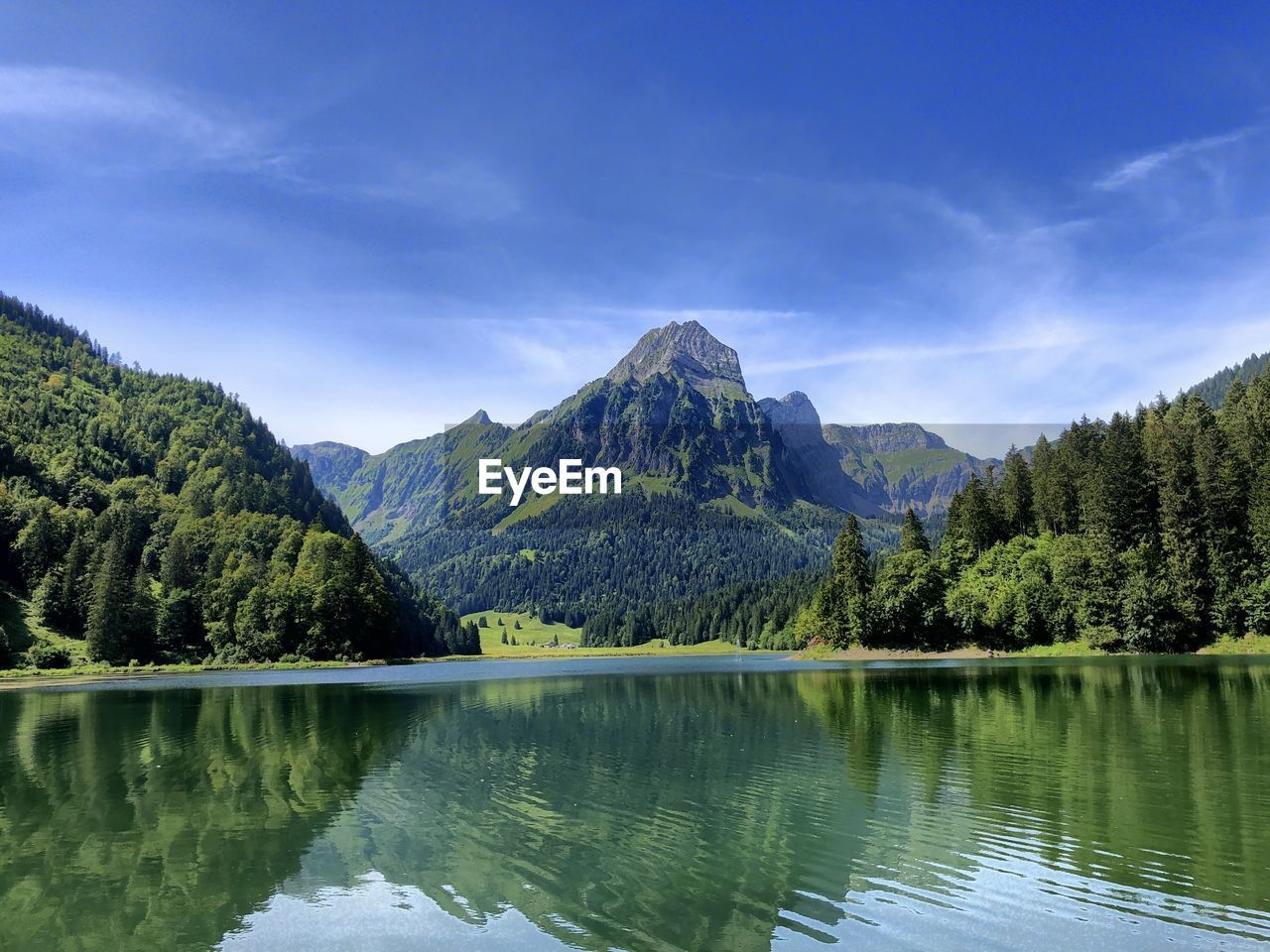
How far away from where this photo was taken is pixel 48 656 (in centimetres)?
14238

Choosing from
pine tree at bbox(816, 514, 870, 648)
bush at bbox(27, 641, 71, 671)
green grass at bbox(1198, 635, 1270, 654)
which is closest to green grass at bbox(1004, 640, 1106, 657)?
green grass at bbox(1198, 635, 1270, 654)

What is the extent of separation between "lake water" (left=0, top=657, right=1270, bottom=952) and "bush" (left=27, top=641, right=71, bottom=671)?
355 ft

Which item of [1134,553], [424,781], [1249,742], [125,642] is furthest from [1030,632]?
[125,642]

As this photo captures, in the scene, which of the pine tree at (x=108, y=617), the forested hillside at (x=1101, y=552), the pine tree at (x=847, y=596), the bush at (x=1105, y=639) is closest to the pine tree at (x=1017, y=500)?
the forested hillside at (x=1101, y=552)

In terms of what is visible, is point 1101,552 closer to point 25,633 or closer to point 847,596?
point 847,596

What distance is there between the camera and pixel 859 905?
18.2 m

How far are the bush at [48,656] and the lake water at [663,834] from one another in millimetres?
108249

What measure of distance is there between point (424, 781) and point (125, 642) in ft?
484

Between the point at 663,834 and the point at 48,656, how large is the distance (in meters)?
157

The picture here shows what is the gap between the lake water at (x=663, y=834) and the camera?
1738 centimetres

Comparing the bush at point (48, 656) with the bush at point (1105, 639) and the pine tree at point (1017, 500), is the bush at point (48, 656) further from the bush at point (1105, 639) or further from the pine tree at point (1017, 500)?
the pine tree at point (1017, 500)

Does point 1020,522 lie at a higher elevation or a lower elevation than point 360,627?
higher

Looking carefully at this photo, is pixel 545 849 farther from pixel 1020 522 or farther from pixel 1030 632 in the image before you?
pixel 1020 522

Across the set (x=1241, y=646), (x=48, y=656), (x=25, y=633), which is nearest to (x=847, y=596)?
A: (x=1241, y=646)
